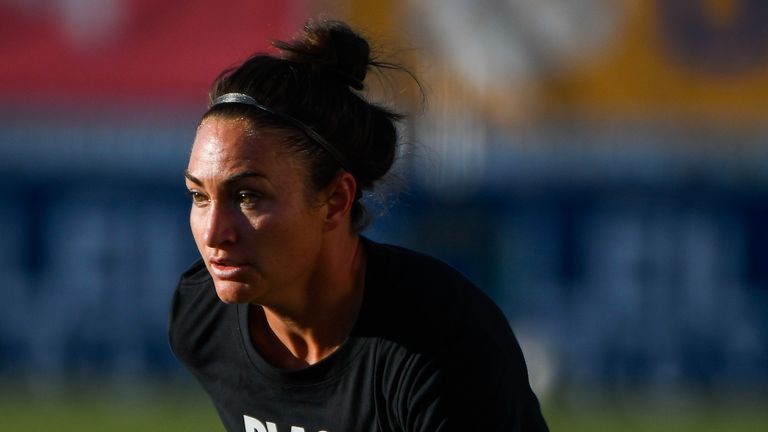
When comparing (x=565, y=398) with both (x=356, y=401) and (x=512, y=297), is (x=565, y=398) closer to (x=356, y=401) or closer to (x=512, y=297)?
(x=512, y=297)

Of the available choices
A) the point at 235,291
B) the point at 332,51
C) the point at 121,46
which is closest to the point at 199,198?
the point at 235,291

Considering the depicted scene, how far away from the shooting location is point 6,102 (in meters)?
8.06

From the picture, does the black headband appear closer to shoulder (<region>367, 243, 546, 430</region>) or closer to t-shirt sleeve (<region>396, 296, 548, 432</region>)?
shoulder (<region>367, 243, 546, 430</region>)

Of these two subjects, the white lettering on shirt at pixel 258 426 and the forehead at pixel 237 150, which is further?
the white lettering on shirt at pixel 258 426

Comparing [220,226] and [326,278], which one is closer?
[220,226]

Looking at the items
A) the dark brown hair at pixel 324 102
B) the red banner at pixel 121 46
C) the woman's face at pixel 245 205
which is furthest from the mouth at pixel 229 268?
the red banner at pixel 121 46

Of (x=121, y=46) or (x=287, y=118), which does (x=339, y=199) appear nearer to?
(x=287, y=118)

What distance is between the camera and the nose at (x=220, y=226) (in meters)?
3.07

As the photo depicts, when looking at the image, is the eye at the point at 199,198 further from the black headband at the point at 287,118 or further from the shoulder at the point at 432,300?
the shoulder at the point at 432,300

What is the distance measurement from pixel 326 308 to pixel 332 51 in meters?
0.59

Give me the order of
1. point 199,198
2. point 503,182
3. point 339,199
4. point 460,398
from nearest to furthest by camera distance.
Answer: point 460,398, point 199,198, point 339,199, point 503,182

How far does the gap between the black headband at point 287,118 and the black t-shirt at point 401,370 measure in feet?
0.96

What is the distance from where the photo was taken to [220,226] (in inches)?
121

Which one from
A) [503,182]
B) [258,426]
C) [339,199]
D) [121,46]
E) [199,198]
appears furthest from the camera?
[121,46]
